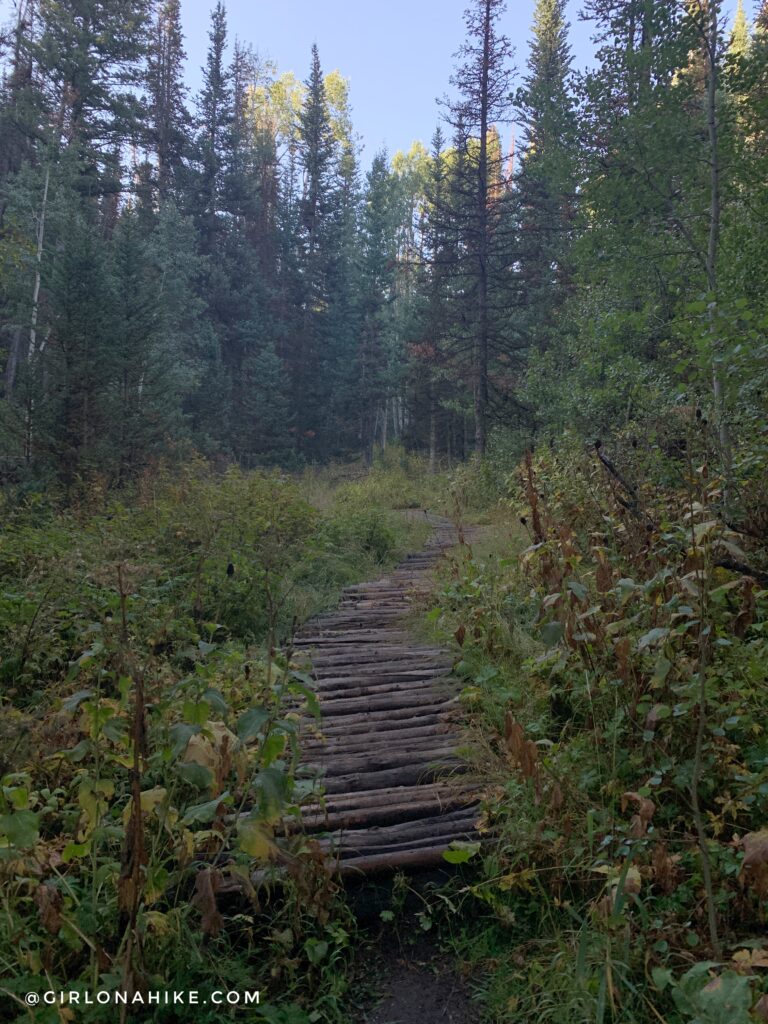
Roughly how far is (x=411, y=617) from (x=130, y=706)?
3657 mm

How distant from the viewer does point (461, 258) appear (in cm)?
1894

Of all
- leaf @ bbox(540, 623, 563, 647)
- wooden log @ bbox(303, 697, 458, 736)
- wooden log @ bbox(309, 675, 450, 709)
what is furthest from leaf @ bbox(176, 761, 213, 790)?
wooden log @ bbox(309, 675, 450, 709)

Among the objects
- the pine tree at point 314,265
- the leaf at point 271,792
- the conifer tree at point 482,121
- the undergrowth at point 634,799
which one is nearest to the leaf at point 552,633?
the undergrowth at point 634,799

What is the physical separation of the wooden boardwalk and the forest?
14cm

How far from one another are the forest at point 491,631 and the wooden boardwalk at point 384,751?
0.14m

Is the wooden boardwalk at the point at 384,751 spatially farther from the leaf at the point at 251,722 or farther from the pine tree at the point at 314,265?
the pine tree at the point at 314,265

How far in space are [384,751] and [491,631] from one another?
152 centimetres

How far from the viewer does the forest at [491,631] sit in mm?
2123

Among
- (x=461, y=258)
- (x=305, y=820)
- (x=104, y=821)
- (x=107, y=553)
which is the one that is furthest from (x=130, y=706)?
(x=461, y=258)

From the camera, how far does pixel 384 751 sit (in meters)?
3.70

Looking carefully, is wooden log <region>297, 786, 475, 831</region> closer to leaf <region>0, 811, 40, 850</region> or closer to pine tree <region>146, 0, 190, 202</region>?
leaf <region>0, 811, 40, 850</region>

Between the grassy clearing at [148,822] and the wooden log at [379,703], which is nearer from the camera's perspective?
the grassy clearing at [148,822]

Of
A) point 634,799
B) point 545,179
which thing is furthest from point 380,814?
point 545,179

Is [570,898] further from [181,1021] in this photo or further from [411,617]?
[411,617]
